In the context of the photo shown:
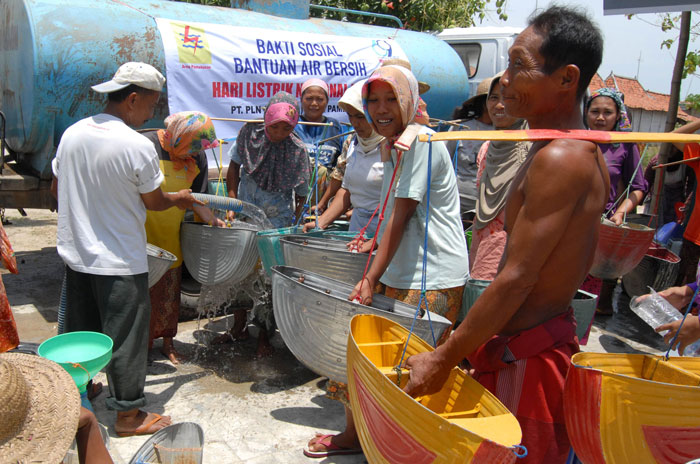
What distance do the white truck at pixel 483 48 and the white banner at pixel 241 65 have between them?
2.90m

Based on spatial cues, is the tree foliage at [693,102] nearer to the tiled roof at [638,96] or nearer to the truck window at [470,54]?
the tiled roof at [638,96]

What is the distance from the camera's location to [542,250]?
1456 mm

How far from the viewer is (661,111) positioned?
971 inches

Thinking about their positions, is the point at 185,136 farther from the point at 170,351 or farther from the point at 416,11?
the point at 416,11

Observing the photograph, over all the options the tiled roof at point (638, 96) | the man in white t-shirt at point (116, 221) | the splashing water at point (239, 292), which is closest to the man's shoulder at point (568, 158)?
the man in white t-shirt at point (116, 221)

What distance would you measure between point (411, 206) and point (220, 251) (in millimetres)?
1589

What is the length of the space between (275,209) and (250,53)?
1912mm

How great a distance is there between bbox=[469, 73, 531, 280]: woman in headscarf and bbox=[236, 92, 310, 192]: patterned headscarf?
4.52 ft

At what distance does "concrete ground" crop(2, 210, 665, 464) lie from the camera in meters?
2.92

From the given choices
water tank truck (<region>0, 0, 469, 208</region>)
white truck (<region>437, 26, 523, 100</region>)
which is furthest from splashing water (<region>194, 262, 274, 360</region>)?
white truck (<region>437, 26, 523, 100</region>)

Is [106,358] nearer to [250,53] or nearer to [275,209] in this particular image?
[275,209]

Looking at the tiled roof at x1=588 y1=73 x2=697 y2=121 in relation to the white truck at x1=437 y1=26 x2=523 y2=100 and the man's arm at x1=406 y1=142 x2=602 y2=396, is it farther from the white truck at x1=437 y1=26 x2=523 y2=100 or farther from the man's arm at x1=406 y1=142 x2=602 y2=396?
the man's arm at x1=406 y1=142 x2=602 y2=396

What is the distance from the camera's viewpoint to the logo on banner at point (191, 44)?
487 centimetres

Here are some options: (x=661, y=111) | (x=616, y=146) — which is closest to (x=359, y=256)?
(x=616, y=146)
